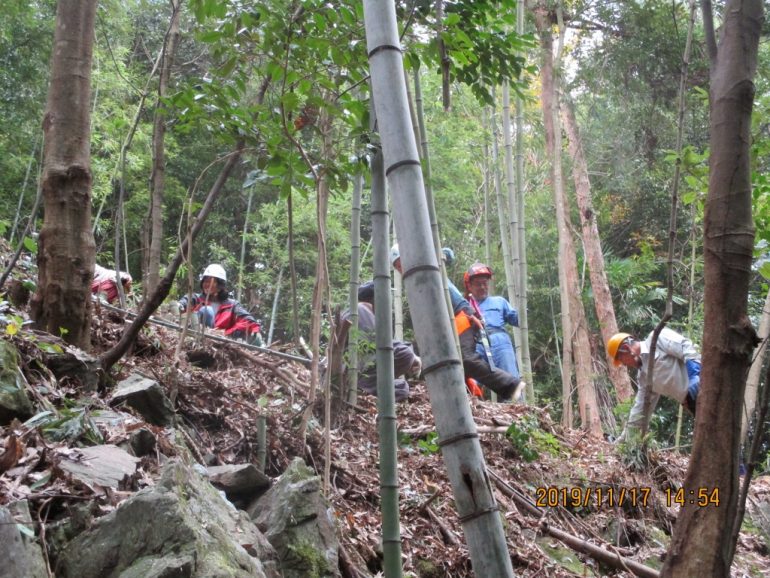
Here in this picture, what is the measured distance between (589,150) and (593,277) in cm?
401

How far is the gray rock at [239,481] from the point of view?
289 cm

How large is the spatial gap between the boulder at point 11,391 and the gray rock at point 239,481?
0.76 metres

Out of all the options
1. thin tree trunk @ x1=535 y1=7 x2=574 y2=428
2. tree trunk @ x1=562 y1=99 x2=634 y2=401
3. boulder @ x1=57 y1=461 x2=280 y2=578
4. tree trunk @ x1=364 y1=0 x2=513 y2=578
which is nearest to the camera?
tree trunk @ x1=364 y1=0 x2=513 y2=578

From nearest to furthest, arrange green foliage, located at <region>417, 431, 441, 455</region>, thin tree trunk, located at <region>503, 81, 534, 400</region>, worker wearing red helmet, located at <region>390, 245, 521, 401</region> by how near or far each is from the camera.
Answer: green foliage, located at <region>417, 431, 441, 455</region>
worker wearing red helmet, located at <region>390, 245, 521, 401</region>
thin tree trunk, located at <region>503, 81, 534, 400</region>

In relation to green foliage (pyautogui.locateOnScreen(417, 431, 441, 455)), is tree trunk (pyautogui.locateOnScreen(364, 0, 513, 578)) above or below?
above

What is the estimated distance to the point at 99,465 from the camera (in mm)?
2350

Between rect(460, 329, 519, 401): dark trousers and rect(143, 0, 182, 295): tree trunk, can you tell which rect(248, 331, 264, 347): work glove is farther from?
rect(460, 329, 519, 401): dark trousers

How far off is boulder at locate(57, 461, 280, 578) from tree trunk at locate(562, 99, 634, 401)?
802 centimetres

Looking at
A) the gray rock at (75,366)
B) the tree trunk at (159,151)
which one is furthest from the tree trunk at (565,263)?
the gray rock at (75,366)

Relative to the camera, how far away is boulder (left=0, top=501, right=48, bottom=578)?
167cm

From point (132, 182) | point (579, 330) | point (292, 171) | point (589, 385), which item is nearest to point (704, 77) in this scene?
point (579, 330)
